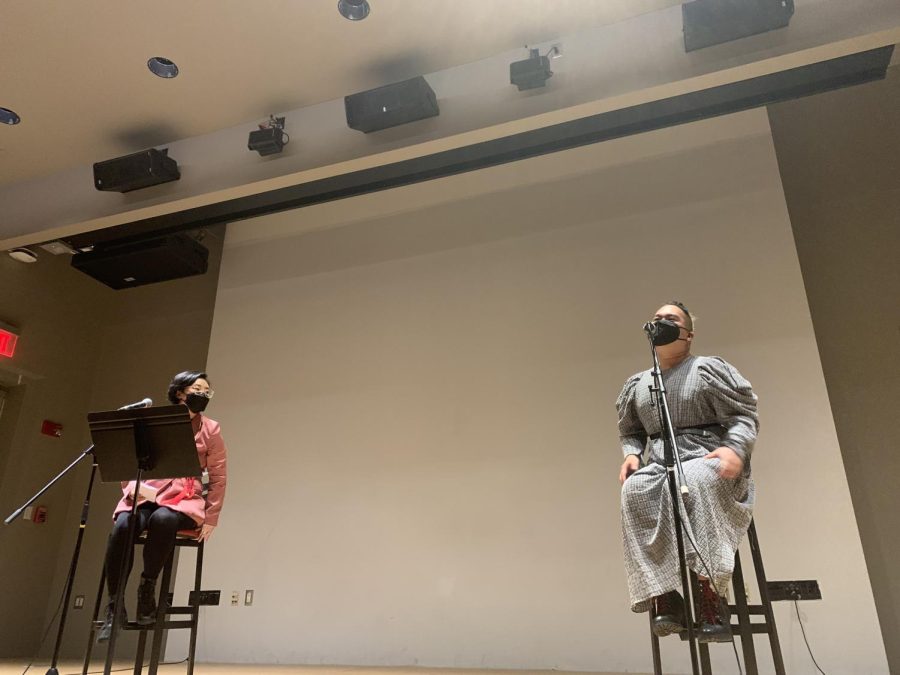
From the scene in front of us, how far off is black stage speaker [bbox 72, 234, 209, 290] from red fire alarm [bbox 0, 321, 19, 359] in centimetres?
64

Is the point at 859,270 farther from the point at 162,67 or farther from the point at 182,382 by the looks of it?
the point at 162,67

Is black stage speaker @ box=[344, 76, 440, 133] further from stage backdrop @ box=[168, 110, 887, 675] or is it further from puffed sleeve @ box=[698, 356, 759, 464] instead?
puffed sleeve @ box=[698, 356, 759, 464]

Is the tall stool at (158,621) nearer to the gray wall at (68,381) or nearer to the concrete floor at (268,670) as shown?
the concrete floor at (268,670)

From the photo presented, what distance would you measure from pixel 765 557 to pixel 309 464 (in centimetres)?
268

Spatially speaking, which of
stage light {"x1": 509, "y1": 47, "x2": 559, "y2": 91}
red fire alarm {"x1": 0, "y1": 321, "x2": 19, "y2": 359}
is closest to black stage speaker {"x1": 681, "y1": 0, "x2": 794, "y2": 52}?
stage light {"x1": 509, "y1": 47, "x2": 559, "y2": 91}

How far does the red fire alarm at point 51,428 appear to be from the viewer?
204 inches

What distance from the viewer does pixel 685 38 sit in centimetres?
310

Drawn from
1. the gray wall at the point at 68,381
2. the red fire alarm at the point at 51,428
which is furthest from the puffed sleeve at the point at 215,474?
the red fire alarm at the point at 51,428

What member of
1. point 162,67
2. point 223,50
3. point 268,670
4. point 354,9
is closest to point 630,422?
point 354,9

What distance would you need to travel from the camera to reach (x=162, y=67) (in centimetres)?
355

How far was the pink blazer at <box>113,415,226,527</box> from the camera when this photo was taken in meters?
2.76

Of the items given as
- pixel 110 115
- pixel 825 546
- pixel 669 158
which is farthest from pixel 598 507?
pixel 110 115

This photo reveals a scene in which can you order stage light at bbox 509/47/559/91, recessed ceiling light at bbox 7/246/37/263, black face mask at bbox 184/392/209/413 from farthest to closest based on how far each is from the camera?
1. recessed ceiling light at bbox 7/246/37/263
2. stage light at bbox 509/47/559/91
3. black face mask at bbox 184/392/209/413

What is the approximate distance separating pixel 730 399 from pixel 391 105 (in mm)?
2262
